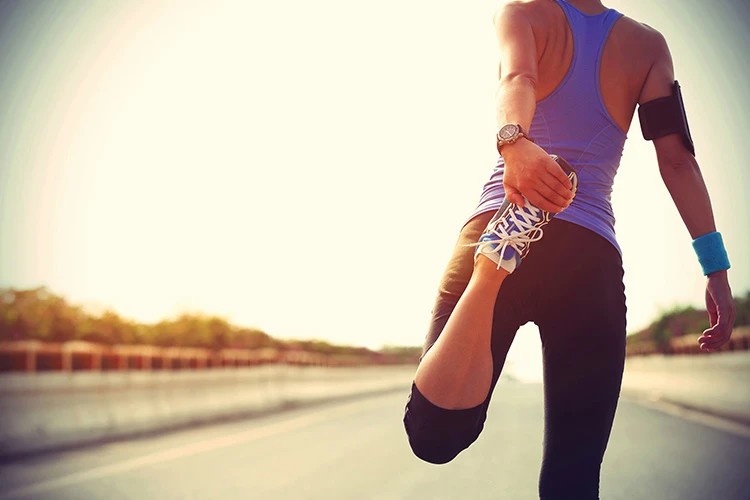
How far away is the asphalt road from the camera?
22.4 ft

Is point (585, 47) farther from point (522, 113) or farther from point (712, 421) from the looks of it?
point (712, 421)

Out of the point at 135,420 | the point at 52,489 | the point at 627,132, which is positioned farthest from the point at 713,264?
the point at 135,420

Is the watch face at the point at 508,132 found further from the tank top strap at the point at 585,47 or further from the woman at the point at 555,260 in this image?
the tank top strap at the point at 585,47

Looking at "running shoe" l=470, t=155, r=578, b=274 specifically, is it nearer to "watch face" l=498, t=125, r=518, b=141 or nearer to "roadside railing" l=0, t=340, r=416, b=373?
"watch face" l=498, t=125, r=518, b=141

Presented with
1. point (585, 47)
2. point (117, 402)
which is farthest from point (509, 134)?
point (117, 402)

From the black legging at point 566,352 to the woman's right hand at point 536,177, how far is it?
346 mm

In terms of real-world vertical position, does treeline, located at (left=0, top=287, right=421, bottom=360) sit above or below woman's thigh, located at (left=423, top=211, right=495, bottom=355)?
above

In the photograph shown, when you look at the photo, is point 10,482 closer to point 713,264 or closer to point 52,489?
point 52,489

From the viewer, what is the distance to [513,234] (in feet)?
7.57

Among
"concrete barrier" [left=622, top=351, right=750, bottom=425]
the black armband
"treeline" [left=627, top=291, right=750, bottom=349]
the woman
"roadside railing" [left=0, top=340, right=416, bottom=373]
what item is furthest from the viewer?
"treeline" [left=627, top=291, right=750, bottom=349]

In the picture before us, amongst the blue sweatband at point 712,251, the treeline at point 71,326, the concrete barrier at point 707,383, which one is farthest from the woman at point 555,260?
the treeline at point 71,326

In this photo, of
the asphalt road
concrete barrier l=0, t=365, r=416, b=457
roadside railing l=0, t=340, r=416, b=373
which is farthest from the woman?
roadside railing l=0, t=340, r=416, b=373

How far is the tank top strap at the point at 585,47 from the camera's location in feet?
8.47

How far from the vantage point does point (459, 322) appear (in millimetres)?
2359
